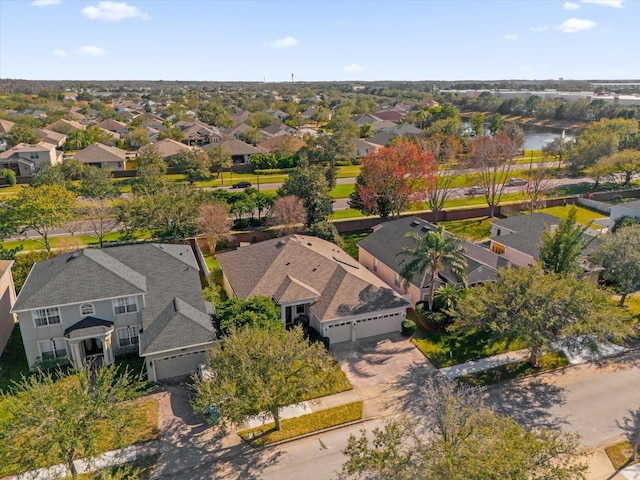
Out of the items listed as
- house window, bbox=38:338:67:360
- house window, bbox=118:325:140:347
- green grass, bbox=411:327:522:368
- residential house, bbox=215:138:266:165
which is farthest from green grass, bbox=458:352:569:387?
residential house, bbox=215:138:266:165

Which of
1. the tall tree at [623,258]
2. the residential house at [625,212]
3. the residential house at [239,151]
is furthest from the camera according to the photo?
the residential house at [239,151]

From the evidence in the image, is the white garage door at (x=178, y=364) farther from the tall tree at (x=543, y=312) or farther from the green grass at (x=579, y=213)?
the green grass at (x=579, y=213)

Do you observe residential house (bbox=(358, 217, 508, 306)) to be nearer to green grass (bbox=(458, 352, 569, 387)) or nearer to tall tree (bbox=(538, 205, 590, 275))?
tall tree (bbox=(538, 205, 590, 275))

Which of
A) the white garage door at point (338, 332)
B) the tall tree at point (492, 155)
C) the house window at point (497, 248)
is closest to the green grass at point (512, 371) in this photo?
the white garage door at point (338, 332)

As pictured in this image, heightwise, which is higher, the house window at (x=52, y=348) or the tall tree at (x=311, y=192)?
the tall tree at (x=311, y=192)

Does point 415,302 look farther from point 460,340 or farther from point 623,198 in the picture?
point 623,198

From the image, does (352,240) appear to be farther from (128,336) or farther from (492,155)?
(128,336)

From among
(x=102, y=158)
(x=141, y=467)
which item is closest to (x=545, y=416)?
(x=141, y=467)
